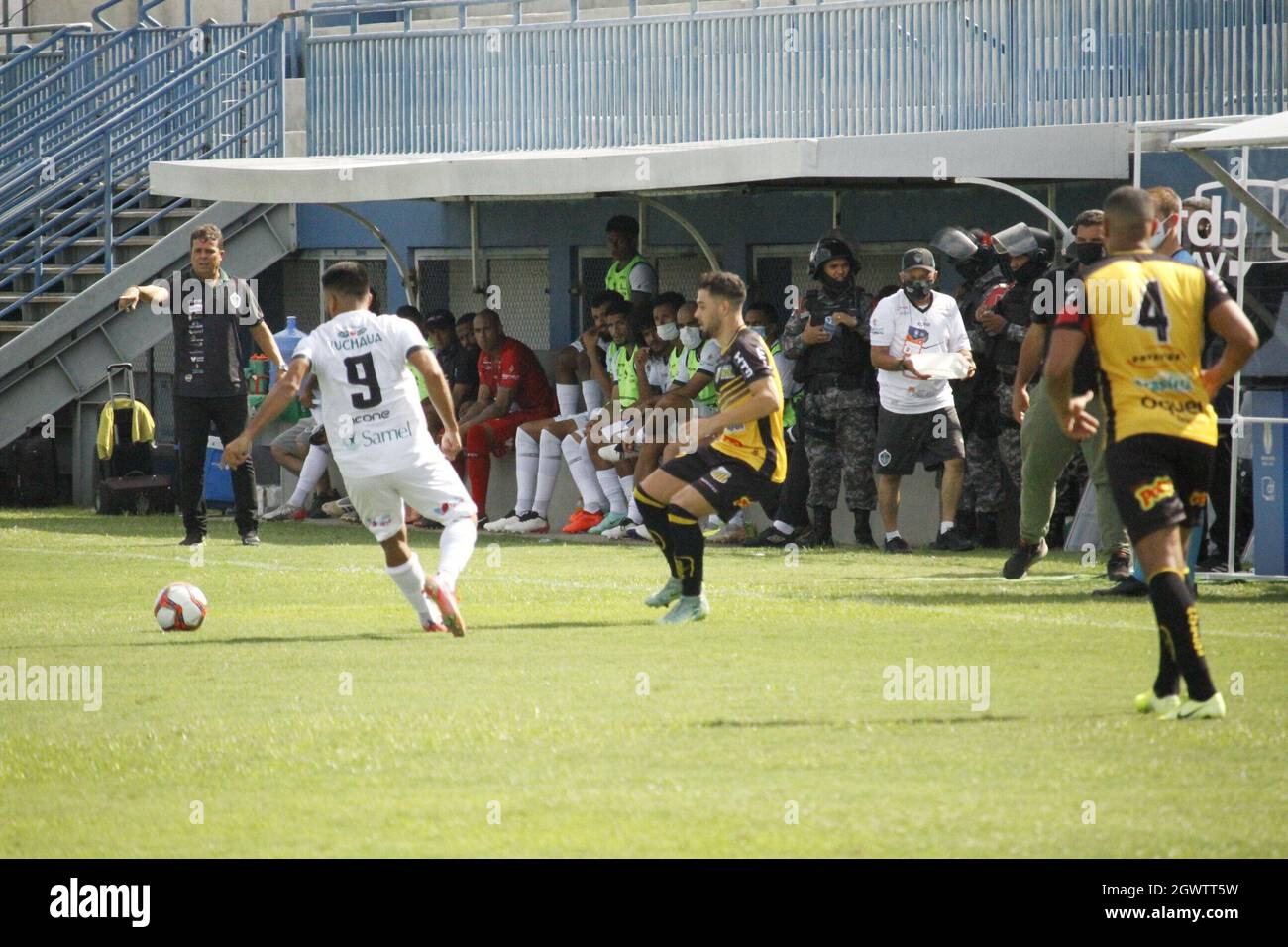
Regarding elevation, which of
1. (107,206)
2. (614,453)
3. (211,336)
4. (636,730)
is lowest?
(636,730)

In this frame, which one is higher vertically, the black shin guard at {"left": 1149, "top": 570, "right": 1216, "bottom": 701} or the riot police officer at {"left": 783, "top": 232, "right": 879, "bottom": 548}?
the riot police officer at {"left": 783, "top": 232, "right": 879, "bottom": 548}

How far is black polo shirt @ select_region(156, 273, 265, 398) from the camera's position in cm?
1711

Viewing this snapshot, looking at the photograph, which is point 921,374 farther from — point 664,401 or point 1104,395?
point 1104,395

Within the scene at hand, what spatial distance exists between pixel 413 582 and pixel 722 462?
1.79m

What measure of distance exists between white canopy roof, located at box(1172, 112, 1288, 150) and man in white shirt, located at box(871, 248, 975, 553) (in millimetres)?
3702

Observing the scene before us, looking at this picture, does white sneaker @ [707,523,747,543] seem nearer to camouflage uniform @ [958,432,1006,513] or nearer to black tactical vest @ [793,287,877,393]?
black tactical vest @ [793,287,877,393]

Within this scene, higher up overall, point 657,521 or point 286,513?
point 657,521

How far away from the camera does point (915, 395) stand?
53.6 feet

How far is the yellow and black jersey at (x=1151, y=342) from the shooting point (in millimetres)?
8156

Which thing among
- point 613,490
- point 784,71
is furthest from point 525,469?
point 784,71

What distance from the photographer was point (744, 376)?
11.4 metres

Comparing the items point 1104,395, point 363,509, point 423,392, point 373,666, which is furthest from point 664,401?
point 1104,395

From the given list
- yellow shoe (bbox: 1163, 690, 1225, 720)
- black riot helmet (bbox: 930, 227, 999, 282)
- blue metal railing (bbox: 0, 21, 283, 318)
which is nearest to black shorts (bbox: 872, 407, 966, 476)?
black riot helmet (bbox: 930, 227, 999, 282)

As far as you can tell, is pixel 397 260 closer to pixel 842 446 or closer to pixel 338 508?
pixel 338 508
